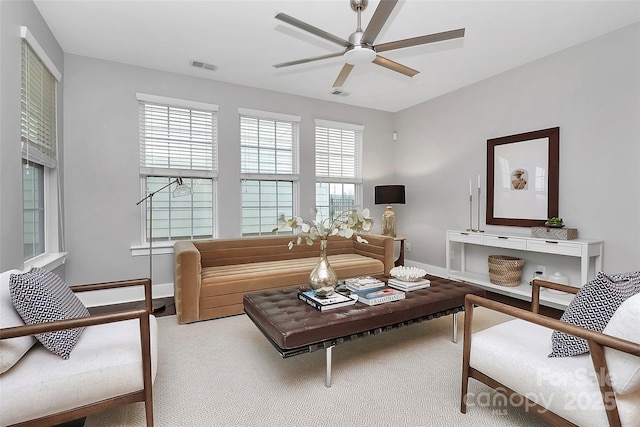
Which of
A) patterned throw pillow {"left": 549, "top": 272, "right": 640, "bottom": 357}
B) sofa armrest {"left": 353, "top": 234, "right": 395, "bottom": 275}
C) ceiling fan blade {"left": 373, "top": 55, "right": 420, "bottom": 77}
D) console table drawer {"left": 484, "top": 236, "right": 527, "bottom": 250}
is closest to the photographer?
patterned throw pillow {"left": 549, "top": 272, "right": 640, "bottom": 357}

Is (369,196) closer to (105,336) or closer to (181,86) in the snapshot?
(181,86)

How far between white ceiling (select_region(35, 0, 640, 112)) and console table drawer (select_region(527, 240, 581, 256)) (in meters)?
2.14

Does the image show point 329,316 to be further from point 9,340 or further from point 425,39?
point 425,39

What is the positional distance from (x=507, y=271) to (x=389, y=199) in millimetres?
2044

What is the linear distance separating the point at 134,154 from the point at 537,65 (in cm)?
499

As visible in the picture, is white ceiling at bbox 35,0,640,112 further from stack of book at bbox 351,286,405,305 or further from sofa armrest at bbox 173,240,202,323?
stack of book at bbox 351,286,405,305

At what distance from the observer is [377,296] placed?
7.58 feet

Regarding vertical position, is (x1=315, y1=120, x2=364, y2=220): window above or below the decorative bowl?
above

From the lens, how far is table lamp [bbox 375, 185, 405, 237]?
521 centimetres

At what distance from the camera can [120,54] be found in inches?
141

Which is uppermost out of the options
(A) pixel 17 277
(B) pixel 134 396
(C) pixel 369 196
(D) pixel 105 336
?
(C) pixel 369 196

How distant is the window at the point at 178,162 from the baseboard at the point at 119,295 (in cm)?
63

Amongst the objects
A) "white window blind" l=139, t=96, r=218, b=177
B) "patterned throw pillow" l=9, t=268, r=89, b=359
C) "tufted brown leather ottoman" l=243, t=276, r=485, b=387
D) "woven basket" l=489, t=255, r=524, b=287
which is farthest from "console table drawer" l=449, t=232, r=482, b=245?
"patterned throw pillow" l=9, t=268, r=89, b=359

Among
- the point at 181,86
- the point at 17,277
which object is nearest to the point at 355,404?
the point at 17,277
